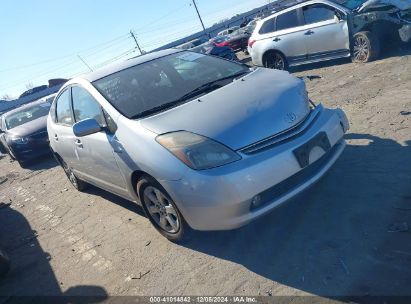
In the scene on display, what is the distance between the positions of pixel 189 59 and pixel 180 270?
260 cm

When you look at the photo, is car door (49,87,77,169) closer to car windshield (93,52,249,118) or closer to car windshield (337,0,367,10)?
car windshield (93,52,249,118)

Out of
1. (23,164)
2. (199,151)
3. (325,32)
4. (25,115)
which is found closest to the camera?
(199,151)

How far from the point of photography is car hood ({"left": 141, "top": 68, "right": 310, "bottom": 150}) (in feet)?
10.5

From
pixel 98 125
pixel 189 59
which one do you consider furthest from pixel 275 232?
pixel 189 59

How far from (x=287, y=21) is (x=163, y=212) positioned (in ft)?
25.7

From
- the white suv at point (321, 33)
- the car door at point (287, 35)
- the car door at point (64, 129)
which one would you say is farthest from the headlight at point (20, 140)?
the car door at point (287, 35)

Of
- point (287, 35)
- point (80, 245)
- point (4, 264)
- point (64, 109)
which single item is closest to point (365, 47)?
point (287, 35)

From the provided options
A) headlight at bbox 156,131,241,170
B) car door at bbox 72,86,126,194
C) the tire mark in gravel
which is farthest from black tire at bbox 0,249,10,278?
headlight at bbox 156,131,241,170

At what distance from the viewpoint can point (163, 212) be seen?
3781 mm

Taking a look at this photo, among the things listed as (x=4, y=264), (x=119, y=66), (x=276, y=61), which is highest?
(x=119, y=66)

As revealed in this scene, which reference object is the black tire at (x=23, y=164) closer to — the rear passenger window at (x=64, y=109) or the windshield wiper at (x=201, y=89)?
the rear passenger window at (x=64, y=109)

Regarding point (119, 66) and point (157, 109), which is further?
point (119, 66)

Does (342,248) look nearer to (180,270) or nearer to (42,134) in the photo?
(180,270)

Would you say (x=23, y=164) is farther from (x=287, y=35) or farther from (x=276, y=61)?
(x=287, y=35)
